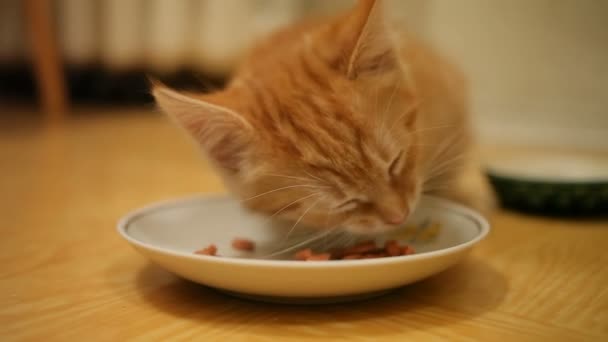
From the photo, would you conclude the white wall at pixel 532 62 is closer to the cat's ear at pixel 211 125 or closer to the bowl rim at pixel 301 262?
the bowl rim at pixel 301 262

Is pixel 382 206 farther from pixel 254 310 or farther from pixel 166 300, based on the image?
pixel 166 300

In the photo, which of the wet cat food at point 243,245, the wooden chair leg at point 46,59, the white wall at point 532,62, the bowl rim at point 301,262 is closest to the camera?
the bowl rim at point 301,262

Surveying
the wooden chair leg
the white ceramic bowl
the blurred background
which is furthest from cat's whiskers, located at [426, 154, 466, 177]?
the wooden chair leg

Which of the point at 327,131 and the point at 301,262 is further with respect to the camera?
the point at 327,131

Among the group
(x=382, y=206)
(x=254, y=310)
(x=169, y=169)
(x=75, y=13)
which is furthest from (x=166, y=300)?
(x=75, y=13)

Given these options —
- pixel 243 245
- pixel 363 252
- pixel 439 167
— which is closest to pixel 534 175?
pixel 439 167

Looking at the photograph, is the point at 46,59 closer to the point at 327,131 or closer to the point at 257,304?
the point at 327,131

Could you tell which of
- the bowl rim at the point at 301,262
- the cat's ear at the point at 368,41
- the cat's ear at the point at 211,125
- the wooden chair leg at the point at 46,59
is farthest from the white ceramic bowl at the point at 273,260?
the wooden chair leg at the point at 46,59
